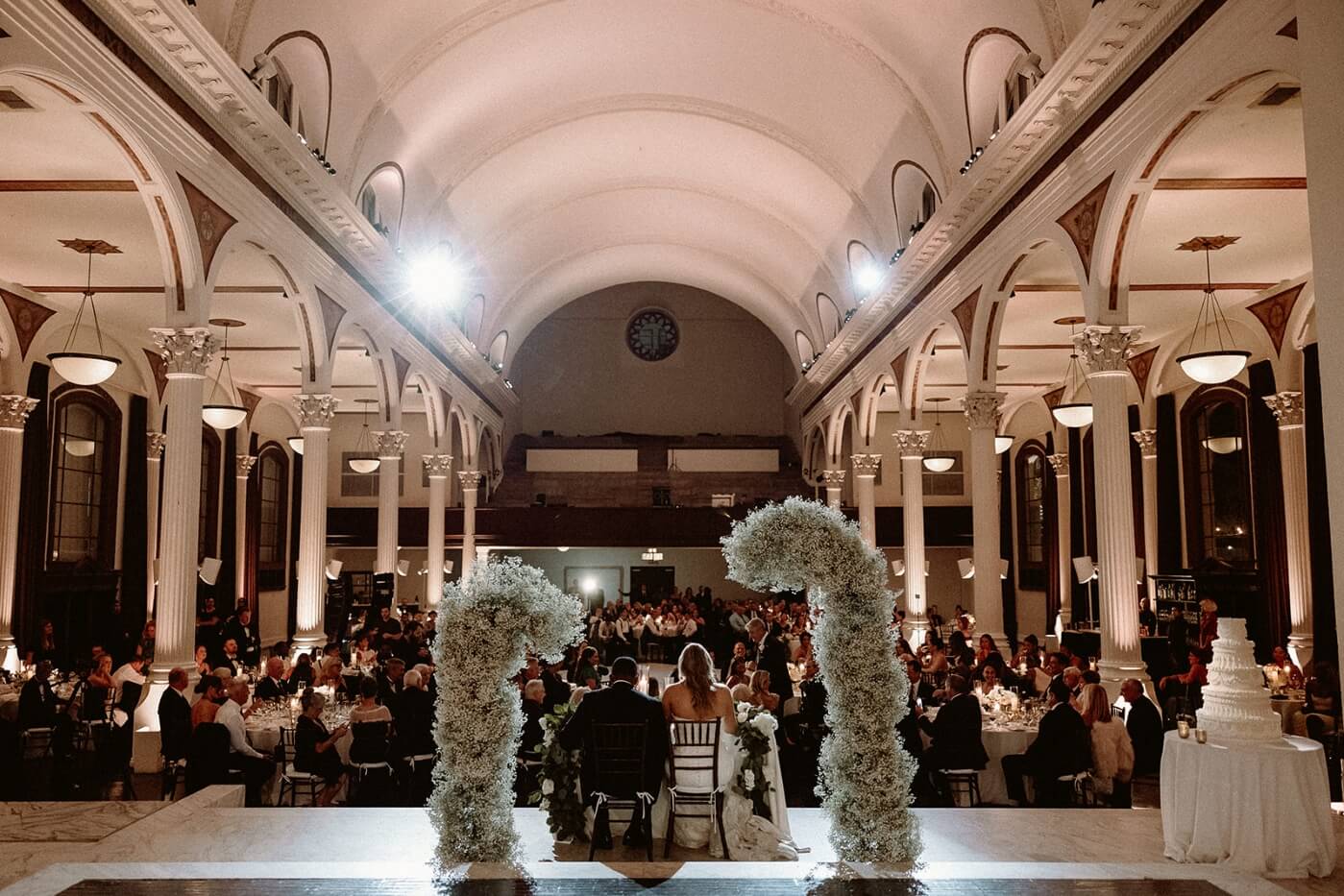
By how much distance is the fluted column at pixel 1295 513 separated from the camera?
14.5 meters

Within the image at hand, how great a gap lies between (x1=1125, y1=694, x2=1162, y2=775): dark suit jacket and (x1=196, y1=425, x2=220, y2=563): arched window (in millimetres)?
18389

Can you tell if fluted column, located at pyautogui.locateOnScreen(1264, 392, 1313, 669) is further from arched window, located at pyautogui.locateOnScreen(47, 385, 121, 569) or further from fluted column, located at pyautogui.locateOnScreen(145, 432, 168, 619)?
arched window, located at pyautogui.locateOnScreen(47, 385, 121, 569)

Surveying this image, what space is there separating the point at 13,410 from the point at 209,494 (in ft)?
25.0

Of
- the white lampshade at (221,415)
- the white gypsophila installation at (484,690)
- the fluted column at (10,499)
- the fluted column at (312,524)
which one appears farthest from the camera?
the white lampshade at (221,415)

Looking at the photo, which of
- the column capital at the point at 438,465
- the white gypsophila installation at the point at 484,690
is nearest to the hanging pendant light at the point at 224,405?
the column capital at the point at 438,465

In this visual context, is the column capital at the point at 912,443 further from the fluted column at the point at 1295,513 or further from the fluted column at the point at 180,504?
the fluted column at the point at 180,504

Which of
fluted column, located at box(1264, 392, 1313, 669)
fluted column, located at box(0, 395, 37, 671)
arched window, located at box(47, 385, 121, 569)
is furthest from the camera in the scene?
arched window, located at box(47, 385, 121, 569)

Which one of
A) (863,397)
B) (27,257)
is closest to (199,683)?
(27,257)

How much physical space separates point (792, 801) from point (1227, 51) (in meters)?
6.47

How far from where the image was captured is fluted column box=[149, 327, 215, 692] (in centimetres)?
949

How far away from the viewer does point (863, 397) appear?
2034 cm

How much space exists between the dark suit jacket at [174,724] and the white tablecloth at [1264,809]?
756cm

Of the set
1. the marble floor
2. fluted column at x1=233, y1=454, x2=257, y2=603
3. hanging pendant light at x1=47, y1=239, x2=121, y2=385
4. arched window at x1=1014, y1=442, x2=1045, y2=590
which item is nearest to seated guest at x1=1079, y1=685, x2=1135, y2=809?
the marble floor

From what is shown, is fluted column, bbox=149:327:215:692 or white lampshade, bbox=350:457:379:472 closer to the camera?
fluted column, bbox=149:327:215:692
